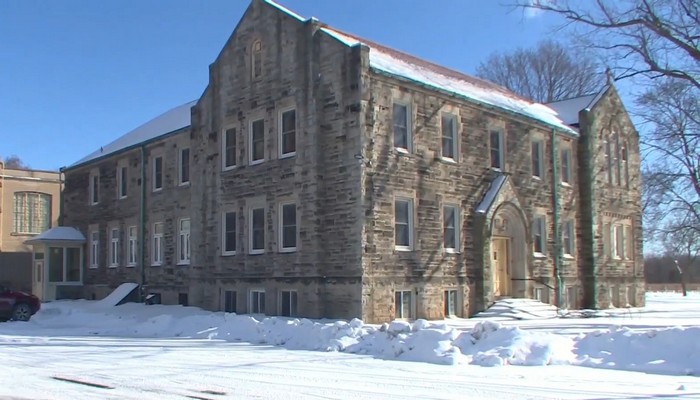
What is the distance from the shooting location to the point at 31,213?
160ft

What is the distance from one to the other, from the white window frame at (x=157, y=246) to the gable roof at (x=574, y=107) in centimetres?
1841

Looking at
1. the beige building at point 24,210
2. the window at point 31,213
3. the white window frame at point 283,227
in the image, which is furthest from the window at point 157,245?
the window at point 31,213

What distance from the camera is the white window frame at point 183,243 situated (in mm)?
28109

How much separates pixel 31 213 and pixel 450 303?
117 feet

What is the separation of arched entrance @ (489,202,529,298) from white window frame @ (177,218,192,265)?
11.6m

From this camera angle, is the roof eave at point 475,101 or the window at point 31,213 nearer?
the roof eave at point 475,101

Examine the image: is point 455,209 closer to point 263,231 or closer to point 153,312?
point 263,231

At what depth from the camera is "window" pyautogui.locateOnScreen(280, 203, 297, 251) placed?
22.6 m

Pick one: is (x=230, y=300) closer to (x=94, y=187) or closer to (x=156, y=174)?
(x=156, y=174)

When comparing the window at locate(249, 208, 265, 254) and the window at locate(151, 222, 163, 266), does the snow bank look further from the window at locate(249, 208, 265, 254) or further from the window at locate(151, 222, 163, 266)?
the window at locate(151, 222, 163, 266)

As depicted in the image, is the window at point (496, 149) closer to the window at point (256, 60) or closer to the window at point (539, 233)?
the window at point (539, 233)

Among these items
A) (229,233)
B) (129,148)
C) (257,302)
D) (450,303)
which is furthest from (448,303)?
(129,148)

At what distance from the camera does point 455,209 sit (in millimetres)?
24188

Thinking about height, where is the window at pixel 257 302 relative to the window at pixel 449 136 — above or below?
below
